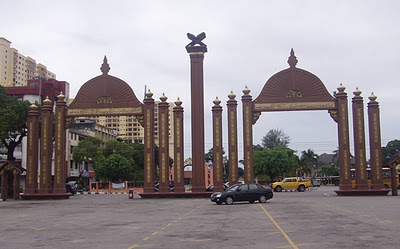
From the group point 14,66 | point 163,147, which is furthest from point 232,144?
point 14,66

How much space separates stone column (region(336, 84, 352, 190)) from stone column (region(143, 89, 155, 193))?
1329 cm

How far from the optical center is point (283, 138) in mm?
94625

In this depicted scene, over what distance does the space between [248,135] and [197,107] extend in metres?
4.21

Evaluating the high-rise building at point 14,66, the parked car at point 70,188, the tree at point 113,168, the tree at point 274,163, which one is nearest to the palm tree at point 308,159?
the tree at point 274,163

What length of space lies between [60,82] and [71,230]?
61.8 m

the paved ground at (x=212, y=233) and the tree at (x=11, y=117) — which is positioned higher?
the tree at (x=11, y=117)

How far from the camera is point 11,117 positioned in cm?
3719

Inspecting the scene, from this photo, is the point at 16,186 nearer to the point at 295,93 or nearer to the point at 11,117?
the point at 11,117

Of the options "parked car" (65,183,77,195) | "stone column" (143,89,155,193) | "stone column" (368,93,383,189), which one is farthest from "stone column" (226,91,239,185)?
"parked car" (65,183,77,195)

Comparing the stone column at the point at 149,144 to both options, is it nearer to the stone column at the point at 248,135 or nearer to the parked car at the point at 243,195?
the stone column at the point at 248,135

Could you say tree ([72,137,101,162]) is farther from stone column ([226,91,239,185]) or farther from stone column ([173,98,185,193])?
stone column ([226,91,239,185])

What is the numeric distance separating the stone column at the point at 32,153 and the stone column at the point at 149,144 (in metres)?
8.35

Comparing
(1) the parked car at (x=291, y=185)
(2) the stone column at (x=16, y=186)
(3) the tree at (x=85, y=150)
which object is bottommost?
(1) the parked car at (x=291, y=185)

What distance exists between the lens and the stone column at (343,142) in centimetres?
3450
